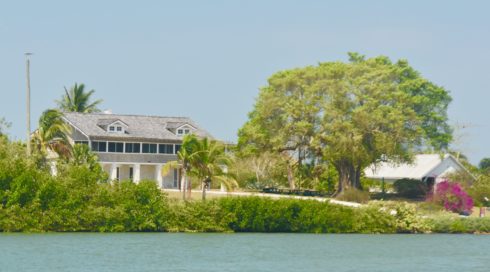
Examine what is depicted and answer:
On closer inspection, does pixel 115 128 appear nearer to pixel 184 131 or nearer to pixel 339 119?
pixel 184 131

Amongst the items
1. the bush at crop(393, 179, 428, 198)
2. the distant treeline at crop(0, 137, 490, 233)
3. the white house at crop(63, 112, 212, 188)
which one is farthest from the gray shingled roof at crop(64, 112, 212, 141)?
the distant treeline at crop(0, 137, 490, 233)

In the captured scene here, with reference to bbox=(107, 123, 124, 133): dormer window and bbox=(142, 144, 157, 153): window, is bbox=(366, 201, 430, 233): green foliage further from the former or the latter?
bbox=(107, 123, 124, 133): dormer window

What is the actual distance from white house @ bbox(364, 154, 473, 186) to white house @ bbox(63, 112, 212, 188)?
56.5ft

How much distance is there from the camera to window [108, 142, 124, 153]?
308 ft

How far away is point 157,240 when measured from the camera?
181 feet

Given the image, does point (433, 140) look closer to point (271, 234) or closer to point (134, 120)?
point (134, 120)

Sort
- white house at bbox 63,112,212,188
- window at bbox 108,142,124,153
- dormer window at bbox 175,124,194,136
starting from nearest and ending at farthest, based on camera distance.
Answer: white house at bbox 63,112,212,188
window at bbox 108,142,124,153
dormer window at bbox 175,124,194,136

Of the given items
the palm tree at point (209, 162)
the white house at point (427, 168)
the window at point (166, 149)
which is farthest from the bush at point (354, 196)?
the window at point (166, 149)

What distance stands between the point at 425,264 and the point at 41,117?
41.7 m

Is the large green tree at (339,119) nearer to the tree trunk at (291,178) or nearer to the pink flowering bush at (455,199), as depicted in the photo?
the tree trunk at (291,178)

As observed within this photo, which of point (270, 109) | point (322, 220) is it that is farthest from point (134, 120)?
point (322, 220)

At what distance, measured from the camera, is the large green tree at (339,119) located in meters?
85.5

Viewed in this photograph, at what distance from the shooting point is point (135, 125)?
318ft

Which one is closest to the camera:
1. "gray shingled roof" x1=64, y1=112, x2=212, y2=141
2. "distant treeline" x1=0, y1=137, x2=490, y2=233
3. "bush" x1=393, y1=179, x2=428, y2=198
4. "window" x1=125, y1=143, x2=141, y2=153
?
"distant treeline" x1=0, y1=137, x2=490, y2=233
